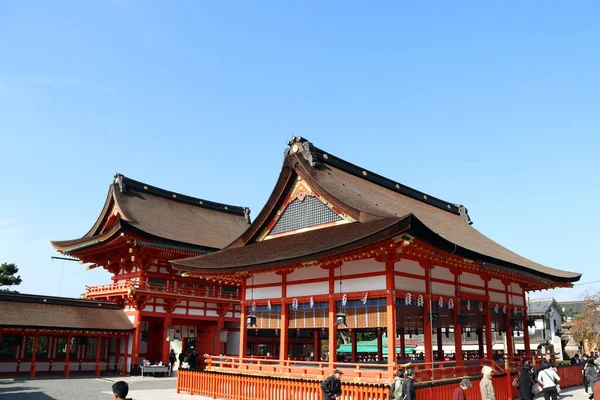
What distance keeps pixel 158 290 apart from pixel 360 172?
1654 cm

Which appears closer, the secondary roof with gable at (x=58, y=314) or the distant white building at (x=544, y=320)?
the secondary roof with gable at (x=58, y=314)

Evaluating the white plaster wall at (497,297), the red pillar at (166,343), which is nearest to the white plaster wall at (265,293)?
the white plaster wall at (497,297)

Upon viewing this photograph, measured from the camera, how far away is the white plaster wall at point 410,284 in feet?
53.4

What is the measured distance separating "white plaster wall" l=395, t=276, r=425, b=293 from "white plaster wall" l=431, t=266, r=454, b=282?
2.72 ft

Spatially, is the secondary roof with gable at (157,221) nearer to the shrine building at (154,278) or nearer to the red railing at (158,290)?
the shrine building at (154,278)

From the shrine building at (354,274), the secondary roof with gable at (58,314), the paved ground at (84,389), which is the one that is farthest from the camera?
the secondary roof with gable at (58,314)

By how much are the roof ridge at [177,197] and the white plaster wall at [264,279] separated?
65.1 ft

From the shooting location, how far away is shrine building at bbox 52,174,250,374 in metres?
32.3

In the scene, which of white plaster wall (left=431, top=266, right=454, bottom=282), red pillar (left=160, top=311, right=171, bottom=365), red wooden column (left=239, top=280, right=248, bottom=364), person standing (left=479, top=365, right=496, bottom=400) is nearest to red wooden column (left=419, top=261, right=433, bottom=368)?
white plaster wall (left=431, top=266, right=454, bottom=282)

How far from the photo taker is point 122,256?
3419cm

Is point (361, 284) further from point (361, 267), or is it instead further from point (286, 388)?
point (286, 388)

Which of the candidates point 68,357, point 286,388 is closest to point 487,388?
point 286,388

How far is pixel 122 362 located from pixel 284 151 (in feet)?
62.6

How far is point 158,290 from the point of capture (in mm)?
32969
